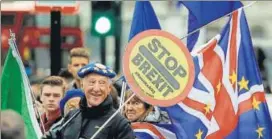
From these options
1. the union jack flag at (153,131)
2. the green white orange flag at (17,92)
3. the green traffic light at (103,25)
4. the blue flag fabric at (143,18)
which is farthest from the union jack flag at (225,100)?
the green traffic light at (103,25)

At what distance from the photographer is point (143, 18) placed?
23.9ft

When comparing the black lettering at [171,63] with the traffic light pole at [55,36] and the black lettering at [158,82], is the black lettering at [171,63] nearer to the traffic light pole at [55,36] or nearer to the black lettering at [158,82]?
the black lettering at [158,82]

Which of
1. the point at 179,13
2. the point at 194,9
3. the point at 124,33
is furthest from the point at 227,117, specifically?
the point at 124,33

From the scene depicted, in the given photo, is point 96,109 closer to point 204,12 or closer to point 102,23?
point 204,12

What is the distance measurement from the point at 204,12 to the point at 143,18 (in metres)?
0.44

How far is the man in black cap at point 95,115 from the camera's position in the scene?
5.51 metres

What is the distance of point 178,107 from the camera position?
258 inches

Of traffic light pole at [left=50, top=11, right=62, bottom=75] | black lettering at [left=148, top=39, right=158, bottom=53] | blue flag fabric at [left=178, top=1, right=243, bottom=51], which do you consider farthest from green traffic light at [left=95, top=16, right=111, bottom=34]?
black lettering at [left=148, top=39, right=158, bottom=53]

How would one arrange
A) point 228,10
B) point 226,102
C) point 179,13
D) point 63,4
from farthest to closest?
point 179,13, point 63,4, point 228,10, point 226,102

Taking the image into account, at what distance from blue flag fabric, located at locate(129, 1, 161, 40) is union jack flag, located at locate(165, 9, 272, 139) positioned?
779 millimetres

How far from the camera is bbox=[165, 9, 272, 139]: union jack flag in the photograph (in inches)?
254

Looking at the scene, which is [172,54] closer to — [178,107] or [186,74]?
[186,74]

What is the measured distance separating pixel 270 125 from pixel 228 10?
1.00 m

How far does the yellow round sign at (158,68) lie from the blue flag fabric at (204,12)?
1.05 metres
